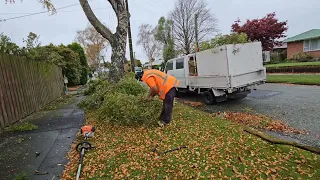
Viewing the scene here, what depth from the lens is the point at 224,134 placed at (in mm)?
4203

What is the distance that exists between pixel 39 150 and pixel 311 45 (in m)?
27.3

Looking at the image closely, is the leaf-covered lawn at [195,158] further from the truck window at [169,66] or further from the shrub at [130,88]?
the truck window at [169,66]

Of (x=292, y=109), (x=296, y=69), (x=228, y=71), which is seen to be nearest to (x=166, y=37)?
(x=296, y=69)

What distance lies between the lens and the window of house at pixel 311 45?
21522mm

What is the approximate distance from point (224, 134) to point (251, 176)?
1.56 m

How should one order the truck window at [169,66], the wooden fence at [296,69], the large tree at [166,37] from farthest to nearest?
the large tree at [166,37], the wooden fence at [296,69], the truck window at [169,66]

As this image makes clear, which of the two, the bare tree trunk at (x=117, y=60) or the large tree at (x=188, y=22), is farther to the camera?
the large tree at (x=188, y=22)

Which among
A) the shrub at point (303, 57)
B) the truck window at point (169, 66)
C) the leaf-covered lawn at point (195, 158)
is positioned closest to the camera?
the leaf-covered lawn at point (195, 158)

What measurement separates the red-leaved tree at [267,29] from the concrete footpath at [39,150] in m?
22.1

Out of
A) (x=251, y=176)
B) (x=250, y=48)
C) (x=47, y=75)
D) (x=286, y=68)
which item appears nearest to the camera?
(x=251, y=176)

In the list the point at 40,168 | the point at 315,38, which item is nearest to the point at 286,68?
the point at 315,38

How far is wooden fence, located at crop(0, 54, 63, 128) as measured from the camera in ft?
18.6

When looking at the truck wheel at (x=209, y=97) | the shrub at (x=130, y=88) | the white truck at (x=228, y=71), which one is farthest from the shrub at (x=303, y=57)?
the shrub at (x=130, y=88)

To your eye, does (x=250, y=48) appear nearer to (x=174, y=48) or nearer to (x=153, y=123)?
(x=153, y=123)
